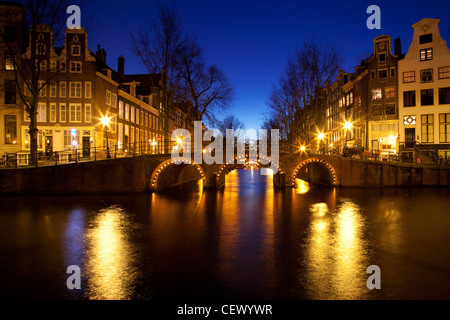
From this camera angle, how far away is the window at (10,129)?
4150 centimetres

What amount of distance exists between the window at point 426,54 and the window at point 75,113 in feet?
149

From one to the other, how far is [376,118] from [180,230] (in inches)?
1655

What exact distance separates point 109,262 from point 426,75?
49.5m

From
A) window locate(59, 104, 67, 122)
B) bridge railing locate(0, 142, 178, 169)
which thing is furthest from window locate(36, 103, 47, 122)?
bridge railing locate(0, 142, 178, 169)

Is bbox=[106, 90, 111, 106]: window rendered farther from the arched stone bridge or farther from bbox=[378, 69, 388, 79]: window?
bbox=[378, 69, 388, 79]: window

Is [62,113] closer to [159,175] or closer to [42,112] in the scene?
[42,112]

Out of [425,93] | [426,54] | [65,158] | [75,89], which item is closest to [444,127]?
[425,93]

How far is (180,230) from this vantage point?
15.2m

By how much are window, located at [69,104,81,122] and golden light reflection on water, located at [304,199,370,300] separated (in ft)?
111

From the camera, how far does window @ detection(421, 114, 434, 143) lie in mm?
45362

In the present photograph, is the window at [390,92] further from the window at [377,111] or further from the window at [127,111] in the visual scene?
the window at [127,111]

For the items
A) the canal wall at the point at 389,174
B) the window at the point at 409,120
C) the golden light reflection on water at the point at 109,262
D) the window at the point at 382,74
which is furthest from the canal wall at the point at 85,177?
the window at the point at 382,74

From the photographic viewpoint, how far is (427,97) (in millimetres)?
46156
